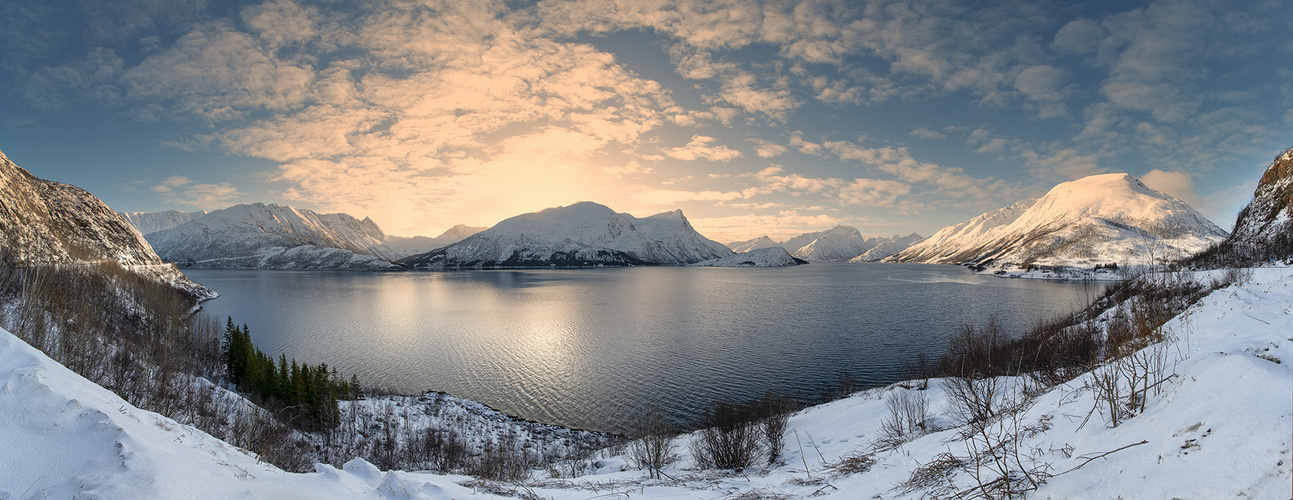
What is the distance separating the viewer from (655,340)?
4916cm

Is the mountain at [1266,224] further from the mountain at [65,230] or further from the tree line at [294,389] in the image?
the mountain at [65,230]

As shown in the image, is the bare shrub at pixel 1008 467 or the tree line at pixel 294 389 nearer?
the bare shrub at pixel 1008 467

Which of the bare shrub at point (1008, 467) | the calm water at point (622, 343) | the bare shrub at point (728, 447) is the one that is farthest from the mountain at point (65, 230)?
the bare shrub at point (1008, 467)

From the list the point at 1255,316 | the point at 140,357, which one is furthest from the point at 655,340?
the point at 1255,316

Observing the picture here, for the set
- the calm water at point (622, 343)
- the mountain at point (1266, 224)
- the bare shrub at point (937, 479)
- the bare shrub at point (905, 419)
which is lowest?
the calm water at point (622, 343)

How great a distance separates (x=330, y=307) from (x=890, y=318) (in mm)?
91191

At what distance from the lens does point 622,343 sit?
48562mm

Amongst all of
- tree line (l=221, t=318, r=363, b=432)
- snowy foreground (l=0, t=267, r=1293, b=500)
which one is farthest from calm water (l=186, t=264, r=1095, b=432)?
snowy foreground (l=0, t=267, r=1293, b=500)

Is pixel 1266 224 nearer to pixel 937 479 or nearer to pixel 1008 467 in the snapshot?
pixel 1008 467

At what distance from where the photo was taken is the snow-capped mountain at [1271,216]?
34844 millimetres

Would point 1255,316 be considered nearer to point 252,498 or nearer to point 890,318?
point 252,498

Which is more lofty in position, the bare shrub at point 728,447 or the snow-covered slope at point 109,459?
the snow-covered slope at point 109,459

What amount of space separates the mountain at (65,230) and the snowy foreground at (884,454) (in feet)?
137

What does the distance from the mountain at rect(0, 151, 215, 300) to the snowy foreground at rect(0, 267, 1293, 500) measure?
137ft
